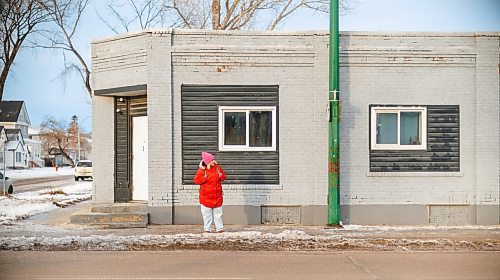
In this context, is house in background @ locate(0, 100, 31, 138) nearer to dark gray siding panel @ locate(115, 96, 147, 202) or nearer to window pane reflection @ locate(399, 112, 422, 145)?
dark gray siding panel @ locate(115, 96, 147, 202)

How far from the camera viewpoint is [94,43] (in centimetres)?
1659

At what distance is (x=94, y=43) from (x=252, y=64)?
4.34m

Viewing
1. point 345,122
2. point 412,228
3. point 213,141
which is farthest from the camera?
point 345,122

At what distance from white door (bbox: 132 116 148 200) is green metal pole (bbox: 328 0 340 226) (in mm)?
5045

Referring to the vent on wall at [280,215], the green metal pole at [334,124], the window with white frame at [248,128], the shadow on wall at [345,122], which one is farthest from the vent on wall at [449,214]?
the window with white frame at [248,128]

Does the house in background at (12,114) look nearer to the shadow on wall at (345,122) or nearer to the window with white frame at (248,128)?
the window with white frame at (248,128)

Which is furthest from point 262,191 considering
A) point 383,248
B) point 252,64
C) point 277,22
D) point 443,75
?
point 277,22

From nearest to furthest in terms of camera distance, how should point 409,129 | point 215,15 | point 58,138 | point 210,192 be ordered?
point 210,192
point 409,129
point 215,15
point 58,138

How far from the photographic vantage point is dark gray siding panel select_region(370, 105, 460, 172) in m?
15.6

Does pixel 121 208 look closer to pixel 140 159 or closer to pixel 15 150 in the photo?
pixel 140 159

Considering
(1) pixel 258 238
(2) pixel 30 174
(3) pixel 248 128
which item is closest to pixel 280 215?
(3) pixel 248 128

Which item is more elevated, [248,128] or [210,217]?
[248,128]

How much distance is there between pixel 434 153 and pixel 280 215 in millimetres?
4089

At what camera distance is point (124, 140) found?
664 inches
